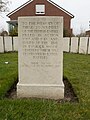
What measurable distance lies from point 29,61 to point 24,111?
4.38ft

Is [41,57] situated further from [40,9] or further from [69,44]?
[40,9]

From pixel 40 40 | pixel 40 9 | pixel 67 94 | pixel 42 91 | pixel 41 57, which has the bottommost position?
pixel 67 94

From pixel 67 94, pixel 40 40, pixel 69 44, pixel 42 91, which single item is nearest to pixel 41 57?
pixel 40 40

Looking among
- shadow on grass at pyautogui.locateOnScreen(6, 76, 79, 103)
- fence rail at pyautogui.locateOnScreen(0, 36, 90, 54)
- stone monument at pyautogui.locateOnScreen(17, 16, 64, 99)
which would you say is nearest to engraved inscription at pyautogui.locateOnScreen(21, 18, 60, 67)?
stone monument at pyautogui.locateOnScreen(17, 16, 64, 99)

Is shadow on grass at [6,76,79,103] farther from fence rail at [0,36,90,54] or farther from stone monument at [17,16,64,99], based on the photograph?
fence rail at [0,36,90,54]

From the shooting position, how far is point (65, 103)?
4.71 m

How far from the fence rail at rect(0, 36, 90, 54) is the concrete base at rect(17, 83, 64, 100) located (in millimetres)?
11664

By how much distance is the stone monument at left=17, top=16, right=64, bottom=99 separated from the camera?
5035 millimetres

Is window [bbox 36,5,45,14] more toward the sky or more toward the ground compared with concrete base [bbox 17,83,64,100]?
more toward the sky

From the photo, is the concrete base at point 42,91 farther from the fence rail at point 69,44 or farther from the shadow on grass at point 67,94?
the fence rail at point 69,44

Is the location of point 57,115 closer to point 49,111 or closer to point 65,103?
point 49,111

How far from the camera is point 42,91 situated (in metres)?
5.21

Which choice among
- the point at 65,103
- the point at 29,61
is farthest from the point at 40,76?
the point at 65,103

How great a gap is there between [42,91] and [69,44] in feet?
40.1
